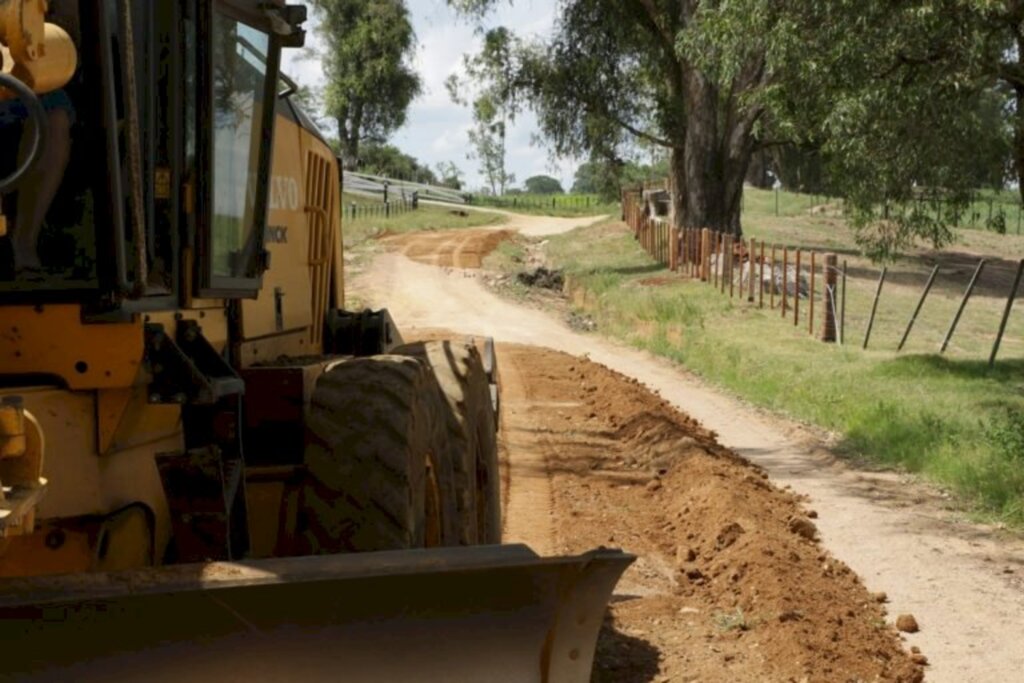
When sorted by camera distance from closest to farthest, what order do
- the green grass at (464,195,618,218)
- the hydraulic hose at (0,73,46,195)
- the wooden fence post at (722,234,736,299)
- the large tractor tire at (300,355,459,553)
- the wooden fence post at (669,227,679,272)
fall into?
the hydraulic hose at (0,73,46,195) < the large tractor tire at (300,355,459,553) < the wooden fence post at (722,234,736,299) < the wooden fence post at (669,227,679,272) < the green grass at (464,195,618,218)

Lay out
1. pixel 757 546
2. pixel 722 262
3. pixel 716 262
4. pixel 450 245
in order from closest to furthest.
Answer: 1. pixel 757 546
2. pixel 722 262
3. pixel 716 262
4. pixel 450 245

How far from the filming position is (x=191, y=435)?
17.2 feet

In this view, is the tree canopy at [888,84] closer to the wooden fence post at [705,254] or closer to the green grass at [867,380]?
the green grass at [867,380]

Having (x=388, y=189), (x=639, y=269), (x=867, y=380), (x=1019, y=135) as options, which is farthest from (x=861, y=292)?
(x=388, y=189)

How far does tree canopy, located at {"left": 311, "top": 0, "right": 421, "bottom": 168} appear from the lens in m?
74.8

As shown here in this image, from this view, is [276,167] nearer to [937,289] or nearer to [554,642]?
[554,642]

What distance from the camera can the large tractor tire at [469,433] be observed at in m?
6.79

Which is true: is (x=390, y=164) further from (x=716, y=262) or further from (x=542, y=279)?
(x=716, y=262)

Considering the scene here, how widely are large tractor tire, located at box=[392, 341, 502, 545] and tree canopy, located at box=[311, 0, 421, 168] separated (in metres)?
66.5

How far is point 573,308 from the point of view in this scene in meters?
35.7

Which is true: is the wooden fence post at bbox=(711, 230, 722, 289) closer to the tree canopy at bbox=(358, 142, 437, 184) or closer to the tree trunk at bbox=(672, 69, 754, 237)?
the tree trunk at bbox=(672, 69, 754, 237)

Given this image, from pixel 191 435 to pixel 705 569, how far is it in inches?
203

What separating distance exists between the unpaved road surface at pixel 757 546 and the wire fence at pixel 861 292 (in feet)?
16.0

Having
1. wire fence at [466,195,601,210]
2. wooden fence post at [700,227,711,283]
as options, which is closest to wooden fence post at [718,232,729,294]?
wooden fence post at [700,227,711,283]
